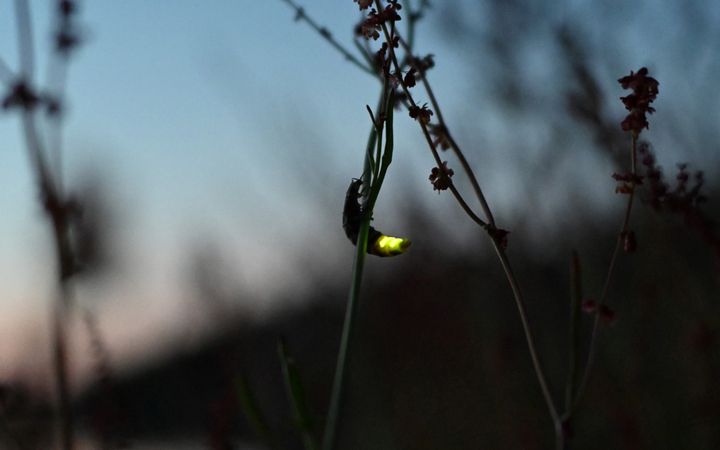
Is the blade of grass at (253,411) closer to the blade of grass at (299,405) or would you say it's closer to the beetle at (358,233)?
the blade of grass at (299,405)

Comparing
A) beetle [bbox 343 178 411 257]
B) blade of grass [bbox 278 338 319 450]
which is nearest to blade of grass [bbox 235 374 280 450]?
blade of grass [bbox 278 338 319 450]

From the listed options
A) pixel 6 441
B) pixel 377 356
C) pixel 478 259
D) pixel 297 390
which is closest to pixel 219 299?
pixel 377 356

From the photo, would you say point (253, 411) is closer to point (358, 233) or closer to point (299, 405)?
point (299, 405)

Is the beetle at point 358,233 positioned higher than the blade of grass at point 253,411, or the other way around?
the beetle at point 358,233

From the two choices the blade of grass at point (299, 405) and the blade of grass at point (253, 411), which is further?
the blade of grass at point (253, 411)

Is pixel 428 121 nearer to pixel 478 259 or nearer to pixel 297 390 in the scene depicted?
pixel 297 390

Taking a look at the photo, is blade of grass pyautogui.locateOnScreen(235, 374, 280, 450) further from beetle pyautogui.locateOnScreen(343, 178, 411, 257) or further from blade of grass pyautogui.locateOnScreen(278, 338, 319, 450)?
beetle pyautogui.locateOnScreen(343, 178, 411, 257)

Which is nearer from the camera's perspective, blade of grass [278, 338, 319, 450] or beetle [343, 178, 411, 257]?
blade of grass [278, 338, 319, 450]

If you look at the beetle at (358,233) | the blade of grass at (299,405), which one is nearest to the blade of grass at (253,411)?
the blade of grass at (299,405)

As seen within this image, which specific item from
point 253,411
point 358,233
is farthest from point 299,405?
point 358,233

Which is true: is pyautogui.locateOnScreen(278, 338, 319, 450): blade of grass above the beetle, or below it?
below

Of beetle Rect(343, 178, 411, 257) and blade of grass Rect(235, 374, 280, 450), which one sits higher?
beetle Rect(343, 178, 411, 257)
